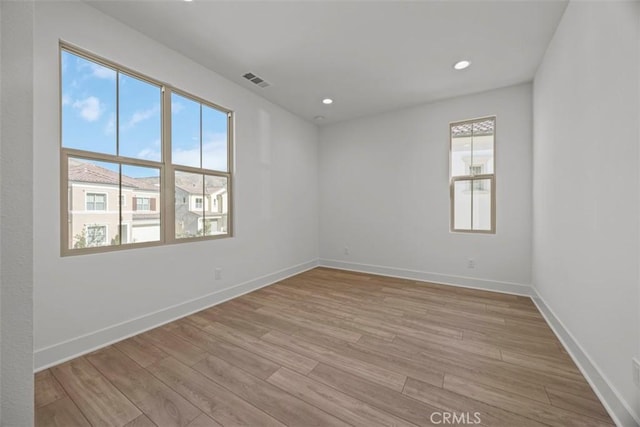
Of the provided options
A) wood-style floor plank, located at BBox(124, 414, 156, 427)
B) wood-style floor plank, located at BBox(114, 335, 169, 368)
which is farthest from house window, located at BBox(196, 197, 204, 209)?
wood-style floor plank, located at BBox(124, 414, 156, 427)

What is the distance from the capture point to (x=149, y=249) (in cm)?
237

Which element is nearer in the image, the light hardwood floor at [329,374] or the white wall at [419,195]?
the light hardwood floor at [329,374]

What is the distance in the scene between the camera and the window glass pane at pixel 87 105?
1.93 metres

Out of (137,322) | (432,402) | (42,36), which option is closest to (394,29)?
(42,36)

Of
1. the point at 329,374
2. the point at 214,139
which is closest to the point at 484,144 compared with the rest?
the point at 329,374

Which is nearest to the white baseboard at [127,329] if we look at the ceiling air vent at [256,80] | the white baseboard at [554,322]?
the white baseboard at [554,322]

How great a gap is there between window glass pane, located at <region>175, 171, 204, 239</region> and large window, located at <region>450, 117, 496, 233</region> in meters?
3.50

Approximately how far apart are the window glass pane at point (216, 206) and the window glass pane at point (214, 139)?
179 mm

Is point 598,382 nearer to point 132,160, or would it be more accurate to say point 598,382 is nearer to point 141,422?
point 141,422

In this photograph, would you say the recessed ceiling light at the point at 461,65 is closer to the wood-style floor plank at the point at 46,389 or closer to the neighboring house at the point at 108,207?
the neighboring house at the point at 108,207

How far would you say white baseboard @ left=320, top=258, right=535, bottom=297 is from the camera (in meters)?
3.25

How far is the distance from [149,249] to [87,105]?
1.32m

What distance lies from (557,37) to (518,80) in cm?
97

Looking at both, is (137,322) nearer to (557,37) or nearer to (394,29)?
(394,29)
